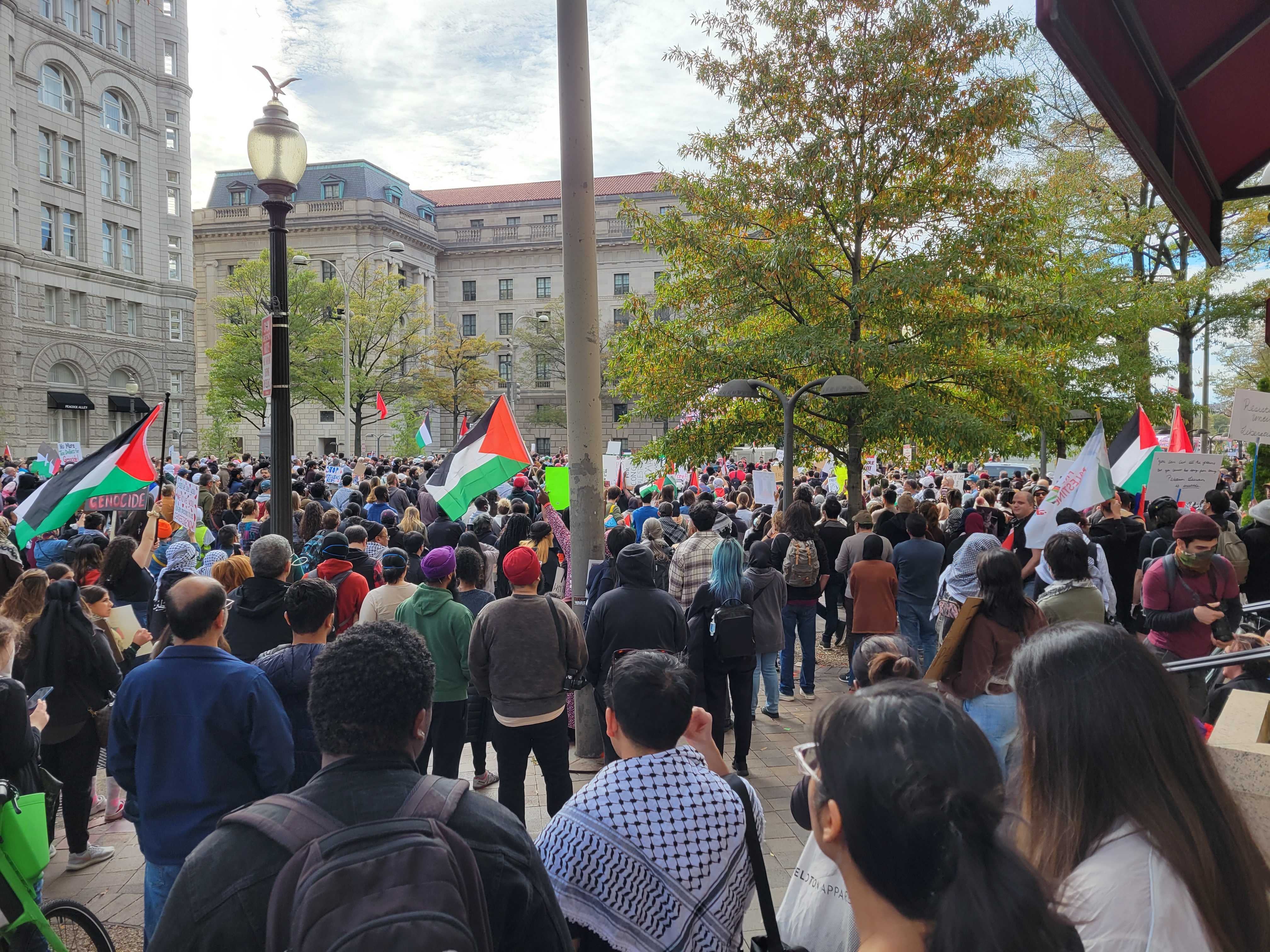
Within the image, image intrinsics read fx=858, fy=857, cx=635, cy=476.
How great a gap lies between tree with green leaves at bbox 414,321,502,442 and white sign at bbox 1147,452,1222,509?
48666 millimetres

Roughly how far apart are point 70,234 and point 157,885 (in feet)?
173

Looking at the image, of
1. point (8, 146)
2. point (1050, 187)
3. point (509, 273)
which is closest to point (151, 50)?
point (8, 146)

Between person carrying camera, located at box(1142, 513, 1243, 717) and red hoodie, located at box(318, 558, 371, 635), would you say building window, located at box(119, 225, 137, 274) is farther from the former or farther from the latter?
person carrying camera, located at box(1142, 513, 1243, 717)

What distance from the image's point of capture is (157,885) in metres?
3.46

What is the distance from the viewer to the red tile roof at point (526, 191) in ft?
234

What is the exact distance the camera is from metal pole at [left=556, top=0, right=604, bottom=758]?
21.1ft

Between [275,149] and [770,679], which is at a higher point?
[275,149]

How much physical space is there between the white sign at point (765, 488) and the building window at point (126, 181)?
49.2 metres

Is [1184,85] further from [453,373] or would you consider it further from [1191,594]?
[453,373]

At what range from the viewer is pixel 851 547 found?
881 cm

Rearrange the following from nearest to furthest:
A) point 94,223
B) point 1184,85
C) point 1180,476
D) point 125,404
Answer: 1. point 1184,85
2. point 1180,476
3. point 94,223
4. point 125,404

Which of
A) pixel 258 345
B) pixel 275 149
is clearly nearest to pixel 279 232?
pixel 275 149

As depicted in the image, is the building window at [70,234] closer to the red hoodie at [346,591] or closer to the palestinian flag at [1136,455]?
the red hoodie at [346,591]

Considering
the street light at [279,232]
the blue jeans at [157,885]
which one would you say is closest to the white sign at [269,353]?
the street light at [279,232]
